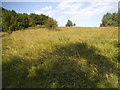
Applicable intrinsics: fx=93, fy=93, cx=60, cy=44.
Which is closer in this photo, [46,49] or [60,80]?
[60,80]

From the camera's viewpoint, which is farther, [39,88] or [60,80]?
[60,80]

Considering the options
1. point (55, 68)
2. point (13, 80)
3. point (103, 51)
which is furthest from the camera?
point (103, 51)

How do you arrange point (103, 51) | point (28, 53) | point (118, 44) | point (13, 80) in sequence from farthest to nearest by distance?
1. point (118, 44)
2. point (103, 51)
3. point (28, 53)
4. point (13, 80)

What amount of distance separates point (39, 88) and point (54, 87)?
1.11 feet

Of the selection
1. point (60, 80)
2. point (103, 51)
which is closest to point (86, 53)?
point (103, 51)

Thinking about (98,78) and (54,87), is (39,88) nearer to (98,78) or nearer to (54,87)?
(54,87)

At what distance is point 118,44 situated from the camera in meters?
4.98

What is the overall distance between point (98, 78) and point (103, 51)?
2.01 m

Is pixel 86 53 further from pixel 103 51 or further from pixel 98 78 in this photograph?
pixel 98 78

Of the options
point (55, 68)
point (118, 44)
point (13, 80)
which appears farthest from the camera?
point (118, 44)

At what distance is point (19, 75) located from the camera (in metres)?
2.46

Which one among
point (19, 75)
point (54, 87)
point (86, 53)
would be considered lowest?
point (54, 87)

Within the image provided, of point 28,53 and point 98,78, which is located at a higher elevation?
point 28,53

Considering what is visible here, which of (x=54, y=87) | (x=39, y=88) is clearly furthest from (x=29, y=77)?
(x=54, y=87)
